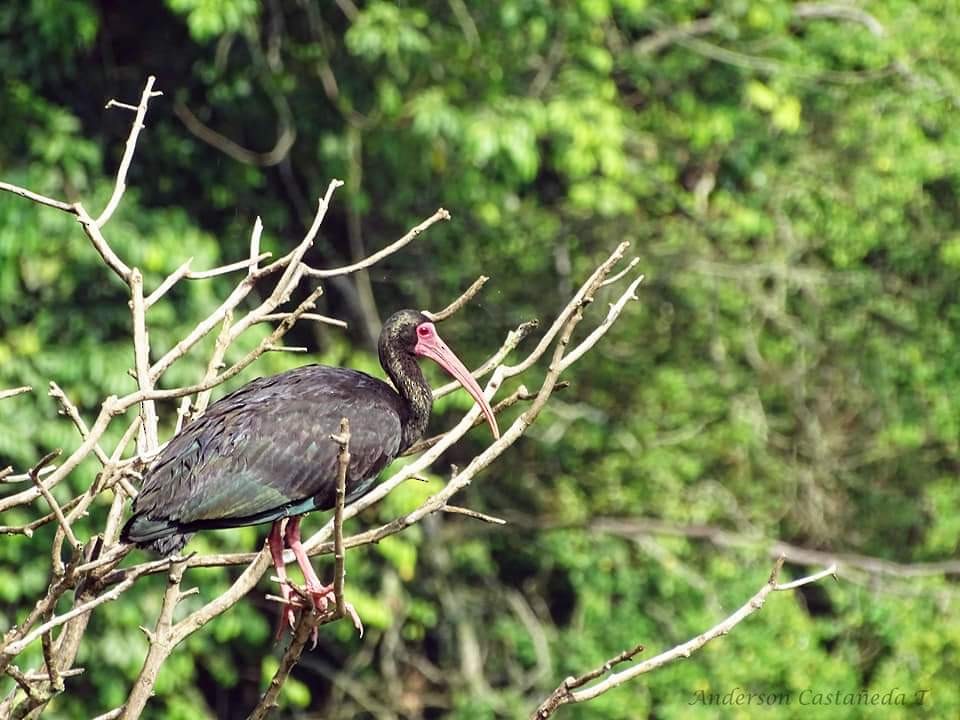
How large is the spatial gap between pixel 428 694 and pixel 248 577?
7.79 m

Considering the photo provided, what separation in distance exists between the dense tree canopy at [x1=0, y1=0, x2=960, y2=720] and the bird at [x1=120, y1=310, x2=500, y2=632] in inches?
140

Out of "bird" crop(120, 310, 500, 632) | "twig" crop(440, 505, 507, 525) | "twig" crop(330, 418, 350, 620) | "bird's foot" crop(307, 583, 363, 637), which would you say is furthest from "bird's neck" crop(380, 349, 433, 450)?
"twig" crop(330, 418, 350, 620)

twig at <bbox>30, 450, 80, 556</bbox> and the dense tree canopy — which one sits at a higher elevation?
twig at <bbox>30, 450, 80, 556</bbox>

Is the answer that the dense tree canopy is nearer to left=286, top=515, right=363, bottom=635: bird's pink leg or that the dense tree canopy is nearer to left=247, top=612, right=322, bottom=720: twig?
left=286, top=515, right=363, bottom=635: bird's pink leg

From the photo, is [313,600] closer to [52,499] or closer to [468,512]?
[468,512]

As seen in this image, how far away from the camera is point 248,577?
4.48 m

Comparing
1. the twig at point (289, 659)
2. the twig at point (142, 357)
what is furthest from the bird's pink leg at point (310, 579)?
the twig at point (142, 357)

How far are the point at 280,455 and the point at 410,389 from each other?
27.1 inches

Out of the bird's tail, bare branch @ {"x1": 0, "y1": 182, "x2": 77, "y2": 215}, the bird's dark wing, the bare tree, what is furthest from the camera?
the bird's dark wing

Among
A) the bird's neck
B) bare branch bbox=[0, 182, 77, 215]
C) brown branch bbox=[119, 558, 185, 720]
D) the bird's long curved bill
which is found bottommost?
the bird's neck

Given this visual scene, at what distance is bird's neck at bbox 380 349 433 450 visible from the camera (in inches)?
225

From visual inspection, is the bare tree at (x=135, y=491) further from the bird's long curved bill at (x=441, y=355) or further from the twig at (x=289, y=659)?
the bird's long curved bill at (x=441, y=355)

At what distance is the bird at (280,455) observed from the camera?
4.83m

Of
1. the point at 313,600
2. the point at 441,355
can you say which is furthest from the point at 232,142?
the point at 313,600
